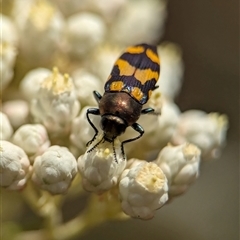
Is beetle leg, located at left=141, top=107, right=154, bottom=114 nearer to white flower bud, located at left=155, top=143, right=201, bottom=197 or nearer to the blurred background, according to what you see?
white flower bud, located at left=155, top=143, right=201, bottom=197

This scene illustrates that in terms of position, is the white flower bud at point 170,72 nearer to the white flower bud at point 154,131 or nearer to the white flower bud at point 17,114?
the white flower bud at point 154,131

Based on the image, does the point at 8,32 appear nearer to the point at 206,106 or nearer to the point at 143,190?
the point at 143,190

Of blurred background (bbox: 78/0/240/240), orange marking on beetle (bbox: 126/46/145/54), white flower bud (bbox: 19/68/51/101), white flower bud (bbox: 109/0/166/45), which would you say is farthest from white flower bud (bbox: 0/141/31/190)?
blurred background (bbox: 78/0/240/240)

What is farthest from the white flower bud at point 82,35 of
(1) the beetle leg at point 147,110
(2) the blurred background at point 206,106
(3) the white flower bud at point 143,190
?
(2) the blurred background at point 206,106

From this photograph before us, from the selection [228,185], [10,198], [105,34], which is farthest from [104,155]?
[228,185]

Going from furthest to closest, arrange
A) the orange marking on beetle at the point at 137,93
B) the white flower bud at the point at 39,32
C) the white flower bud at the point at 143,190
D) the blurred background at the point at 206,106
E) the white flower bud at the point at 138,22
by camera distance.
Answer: the blurred background at the point at 206,106 → the white flower bud at the point at 138,22 → the white flower bud at the point at 39,32 → the orange marking on beetle at the point at 137,93 → the white flower bud at the point at 143,190

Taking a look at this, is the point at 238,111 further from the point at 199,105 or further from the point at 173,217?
the point at 173,217
